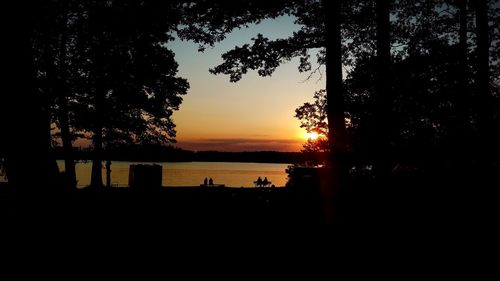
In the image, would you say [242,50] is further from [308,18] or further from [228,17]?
[308,18]

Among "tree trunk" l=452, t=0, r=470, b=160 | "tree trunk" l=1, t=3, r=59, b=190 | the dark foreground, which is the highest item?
"tree trunk" l=452, t=0, r=470, b=160

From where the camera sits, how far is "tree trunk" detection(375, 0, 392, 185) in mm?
11594

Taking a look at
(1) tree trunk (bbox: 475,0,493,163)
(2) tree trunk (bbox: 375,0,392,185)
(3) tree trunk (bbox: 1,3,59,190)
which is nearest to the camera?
(3) tree trunk (bbox: 1,3,59,190)

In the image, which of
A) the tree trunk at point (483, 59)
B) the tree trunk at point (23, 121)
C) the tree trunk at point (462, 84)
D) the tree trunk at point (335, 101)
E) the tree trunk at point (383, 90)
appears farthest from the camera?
the tree trunk at point (462, 84)

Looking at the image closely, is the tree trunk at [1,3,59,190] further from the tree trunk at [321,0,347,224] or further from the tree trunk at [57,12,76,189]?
the tree trunk at [57,12,76,189]

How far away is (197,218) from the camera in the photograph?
10.5 m

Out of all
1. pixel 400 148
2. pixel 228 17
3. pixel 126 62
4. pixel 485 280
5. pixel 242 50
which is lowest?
pixel 485 280

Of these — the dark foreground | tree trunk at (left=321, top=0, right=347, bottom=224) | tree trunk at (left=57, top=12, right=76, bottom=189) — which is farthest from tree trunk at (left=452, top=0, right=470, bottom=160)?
tree trunk at (left=57, top=12, right=76, bottom=189)

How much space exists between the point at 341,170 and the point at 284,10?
497 centimetres

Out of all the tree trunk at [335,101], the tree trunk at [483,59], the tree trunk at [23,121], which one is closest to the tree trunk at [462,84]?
the tree trunk at [483,59]

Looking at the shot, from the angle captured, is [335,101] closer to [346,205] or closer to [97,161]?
[346,205]

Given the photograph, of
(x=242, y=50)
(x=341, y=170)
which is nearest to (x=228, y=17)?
(x=242, y=50)

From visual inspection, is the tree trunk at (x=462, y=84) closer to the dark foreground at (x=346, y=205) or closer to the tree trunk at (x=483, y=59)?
the tree trunk at (x=483, y=59)

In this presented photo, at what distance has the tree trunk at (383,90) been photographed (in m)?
11.6
